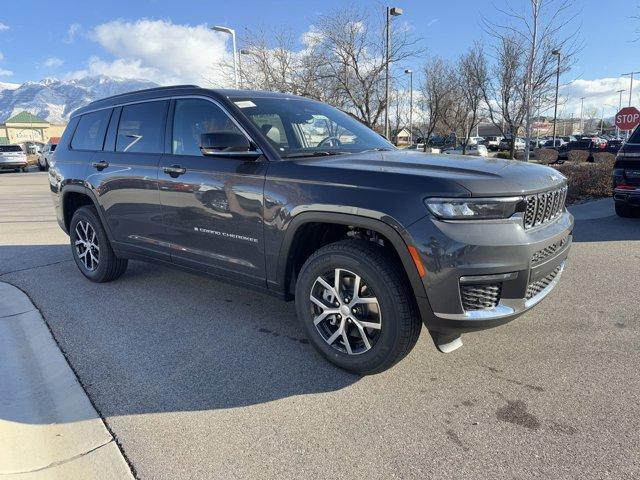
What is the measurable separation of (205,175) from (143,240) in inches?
45.6

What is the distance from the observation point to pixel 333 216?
3002 millimetres

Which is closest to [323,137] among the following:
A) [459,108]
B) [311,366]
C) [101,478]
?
[311,366]

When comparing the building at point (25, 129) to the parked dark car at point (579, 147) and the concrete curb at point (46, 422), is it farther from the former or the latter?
the concrete curb at point (46, 422)

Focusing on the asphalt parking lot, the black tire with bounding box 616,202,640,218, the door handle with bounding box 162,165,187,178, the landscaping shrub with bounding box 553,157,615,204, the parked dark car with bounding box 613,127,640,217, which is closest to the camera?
the asphalt parking lot

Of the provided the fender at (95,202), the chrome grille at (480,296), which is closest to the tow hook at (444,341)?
the chrome grille at (480,296)

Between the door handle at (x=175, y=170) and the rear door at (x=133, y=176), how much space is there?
Result: 0.61 feet

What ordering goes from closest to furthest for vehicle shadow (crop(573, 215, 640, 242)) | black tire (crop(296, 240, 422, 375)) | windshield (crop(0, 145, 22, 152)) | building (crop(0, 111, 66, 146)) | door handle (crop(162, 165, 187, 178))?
black tire (crop(296, 240, 422, 375)), door handle (crop(162, 165, 187, 178)), vehicle shadow (crop(573, 215, 640, 242)), windshield (crop(0, 145, 22, 152)), building (crop(0, 111, 66, 146))

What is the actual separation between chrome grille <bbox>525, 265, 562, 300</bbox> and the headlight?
521 millimetres

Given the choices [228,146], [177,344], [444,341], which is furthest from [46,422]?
[444,341]

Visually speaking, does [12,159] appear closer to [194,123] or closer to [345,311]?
[194,123]

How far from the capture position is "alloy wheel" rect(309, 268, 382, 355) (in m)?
3.02

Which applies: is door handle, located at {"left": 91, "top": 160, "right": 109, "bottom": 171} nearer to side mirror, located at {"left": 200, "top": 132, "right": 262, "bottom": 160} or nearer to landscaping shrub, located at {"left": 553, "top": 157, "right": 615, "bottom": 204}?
side mirror, located at {"left": 200, "top": 132, "right": 262, "bottom": 160}

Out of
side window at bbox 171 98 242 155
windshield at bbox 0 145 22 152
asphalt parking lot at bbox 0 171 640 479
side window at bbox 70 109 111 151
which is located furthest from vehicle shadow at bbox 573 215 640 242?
windshield at bbox 0 145 22 152

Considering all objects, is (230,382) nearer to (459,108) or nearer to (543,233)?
(543,233)
